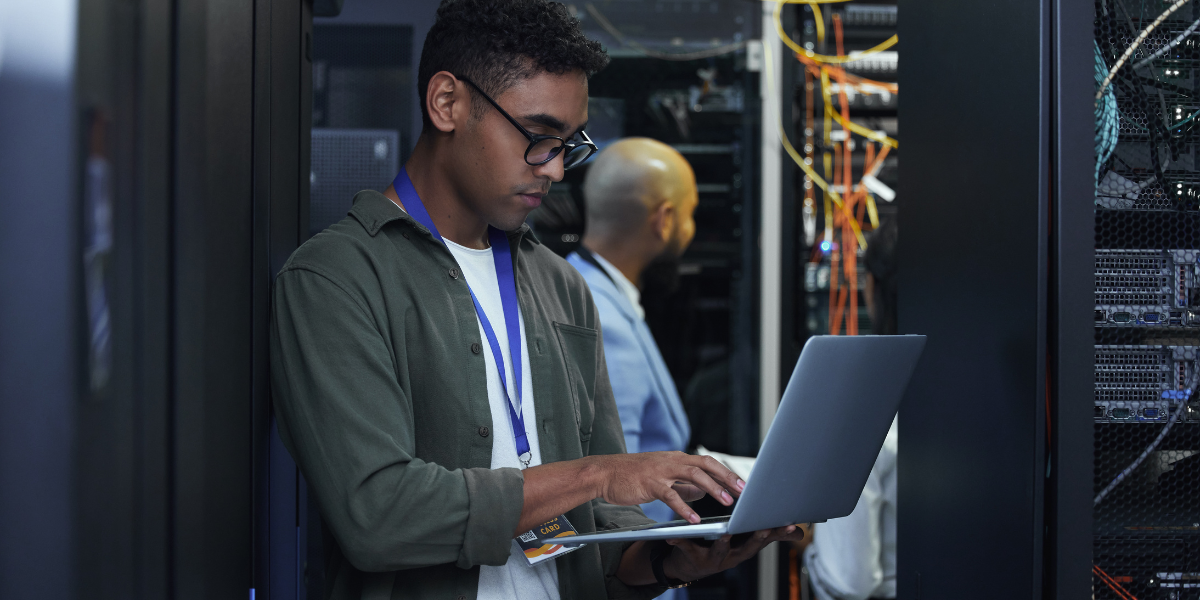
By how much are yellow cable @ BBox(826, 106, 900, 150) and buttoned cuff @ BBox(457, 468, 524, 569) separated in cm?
209

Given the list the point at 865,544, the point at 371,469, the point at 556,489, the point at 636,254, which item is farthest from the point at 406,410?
the point at 636,254

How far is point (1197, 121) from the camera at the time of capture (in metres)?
1.12

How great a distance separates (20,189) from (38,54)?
0.10 metres

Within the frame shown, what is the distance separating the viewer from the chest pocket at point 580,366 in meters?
1.36

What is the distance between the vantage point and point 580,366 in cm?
141

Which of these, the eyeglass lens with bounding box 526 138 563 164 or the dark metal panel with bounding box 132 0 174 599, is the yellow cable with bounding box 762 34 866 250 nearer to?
the eyeglass lens with bounding box 526 138 563 164

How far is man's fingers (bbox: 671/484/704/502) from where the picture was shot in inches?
43.0

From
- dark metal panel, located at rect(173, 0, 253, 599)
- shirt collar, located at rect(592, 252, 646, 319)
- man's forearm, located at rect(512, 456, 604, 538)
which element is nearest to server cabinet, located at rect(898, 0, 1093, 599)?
man's forearm, located at rect(512, 456, 604, 538)

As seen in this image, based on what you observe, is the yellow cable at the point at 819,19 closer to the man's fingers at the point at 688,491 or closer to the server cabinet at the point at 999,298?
the server cabinet at the point at 999,298

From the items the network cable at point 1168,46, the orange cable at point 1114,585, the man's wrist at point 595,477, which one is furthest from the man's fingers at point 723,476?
the network cable at point 1168,46

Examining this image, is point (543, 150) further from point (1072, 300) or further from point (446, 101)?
point (1072, 300)

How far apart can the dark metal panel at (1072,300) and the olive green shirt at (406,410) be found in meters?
0.57

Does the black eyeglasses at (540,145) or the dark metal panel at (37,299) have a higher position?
the black eyeglasses at (540,145)

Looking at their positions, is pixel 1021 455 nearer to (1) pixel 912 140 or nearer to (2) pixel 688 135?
(1) pixel 912 140
